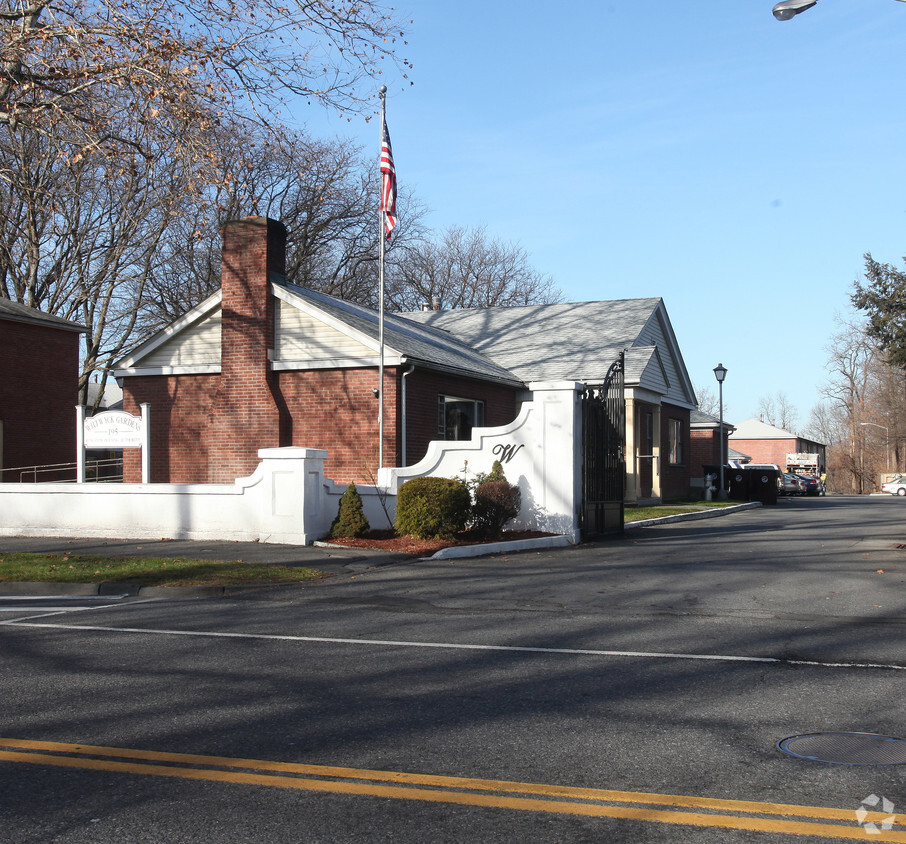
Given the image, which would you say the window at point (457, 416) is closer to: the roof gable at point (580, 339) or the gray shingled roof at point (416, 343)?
the gray shingled roof at point (416, 343)

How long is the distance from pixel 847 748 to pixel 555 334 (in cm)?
2741

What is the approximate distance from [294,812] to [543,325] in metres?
29.9

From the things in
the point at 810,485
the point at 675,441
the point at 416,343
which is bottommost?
the point at 810,485

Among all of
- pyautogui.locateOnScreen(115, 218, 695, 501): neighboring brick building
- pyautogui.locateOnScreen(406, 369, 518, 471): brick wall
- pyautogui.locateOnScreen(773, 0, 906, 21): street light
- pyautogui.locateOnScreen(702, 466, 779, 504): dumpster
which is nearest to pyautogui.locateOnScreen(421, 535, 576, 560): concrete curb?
pyautogui.locateOnScreen(115, 218, 695, 501): neighboring brick building

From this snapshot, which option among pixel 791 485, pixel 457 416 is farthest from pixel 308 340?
pixel 791 485

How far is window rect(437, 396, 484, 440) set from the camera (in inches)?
898

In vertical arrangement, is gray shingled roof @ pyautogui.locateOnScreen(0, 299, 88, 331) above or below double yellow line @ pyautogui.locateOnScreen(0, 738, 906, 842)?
above

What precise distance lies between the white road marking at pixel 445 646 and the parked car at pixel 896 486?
224 feet

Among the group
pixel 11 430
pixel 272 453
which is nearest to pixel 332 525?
pixel 272 453

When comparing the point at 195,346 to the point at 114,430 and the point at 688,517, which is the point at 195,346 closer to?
the point at 114,430

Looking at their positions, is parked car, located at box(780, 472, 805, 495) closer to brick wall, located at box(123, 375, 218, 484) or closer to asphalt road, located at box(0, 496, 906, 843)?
brick wall, located at box(123, 375, 218, 484)

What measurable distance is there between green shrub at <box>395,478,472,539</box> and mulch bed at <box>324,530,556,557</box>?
0.58ft

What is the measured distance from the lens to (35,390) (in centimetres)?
3039

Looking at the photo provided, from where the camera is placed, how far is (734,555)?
15.2 metres
